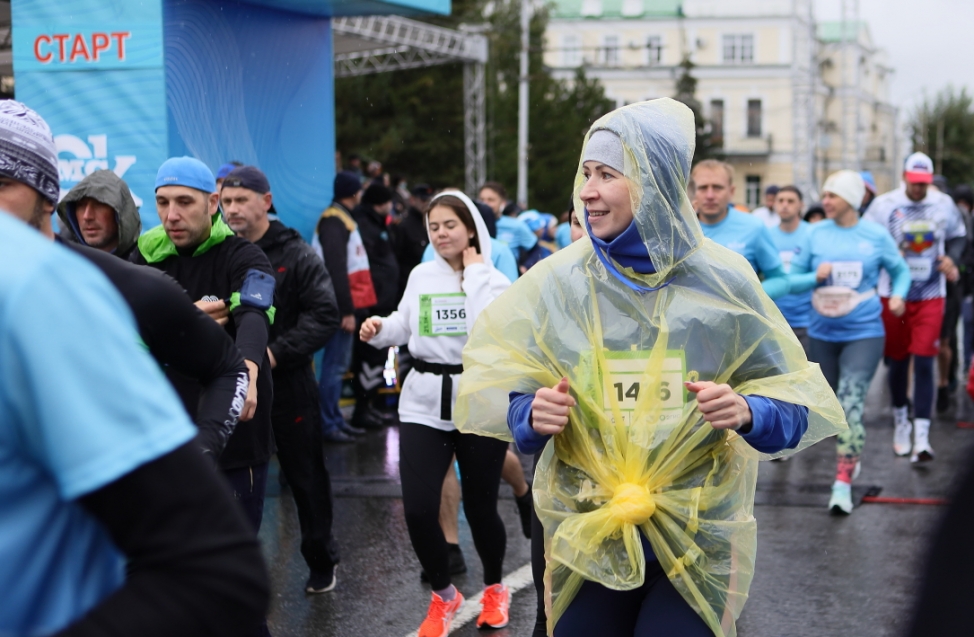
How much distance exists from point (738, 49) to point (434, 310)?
7596cm

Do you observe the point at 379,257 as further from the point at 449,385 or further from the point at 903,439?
the point at 449,385

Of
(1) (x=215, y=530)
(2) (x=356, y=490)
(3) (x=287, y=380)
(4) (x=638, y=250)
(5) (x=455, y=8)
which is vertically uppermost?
(5) (x=455, y=8)

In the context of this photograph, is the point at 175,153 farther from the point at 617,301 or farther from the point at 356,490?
the point at 617,301

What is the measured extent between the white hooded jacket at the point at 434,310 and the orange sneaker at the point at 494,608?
787 mm

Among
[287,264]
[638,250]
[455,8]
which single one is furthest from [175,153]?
[455,8]

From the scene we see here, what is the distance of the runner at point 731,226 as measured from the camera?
6969mm

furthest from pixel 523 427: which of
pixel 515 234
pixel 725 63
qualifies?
pixel 725 63

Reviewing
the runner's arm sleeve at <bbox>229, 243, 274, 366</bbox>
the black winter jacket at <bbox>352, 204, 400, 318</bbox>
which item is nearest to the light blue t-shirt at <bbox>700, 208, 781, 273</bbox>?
the runner's arm sleeve at <bbox>229, 243, 274, 366</bbox>

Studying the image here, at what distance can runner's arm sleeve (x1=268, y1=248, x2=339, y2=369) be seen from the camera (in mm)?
5363

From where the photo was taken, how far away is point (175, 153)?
843cm

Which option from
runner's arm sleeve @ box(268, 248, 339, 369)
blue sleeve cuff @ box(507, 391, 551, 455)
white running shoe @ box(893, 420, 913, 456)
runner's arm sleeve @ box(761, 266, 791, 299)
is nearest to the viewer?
blue sleeve cuff @ box(507, 391, 551, 455)

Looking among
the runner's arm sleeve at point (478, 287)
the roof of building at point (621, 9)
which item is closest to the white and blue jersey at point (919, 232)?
the runner's arm sleeve at point (478, 287)

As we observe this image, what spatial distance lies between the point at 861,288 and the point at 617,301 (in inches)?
196

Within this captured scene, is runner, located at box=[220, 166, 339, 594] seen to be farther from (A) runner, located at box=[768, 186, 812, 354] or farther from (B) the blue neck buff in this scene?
(A) runner, located at box=[768, 186, 812, 354]
